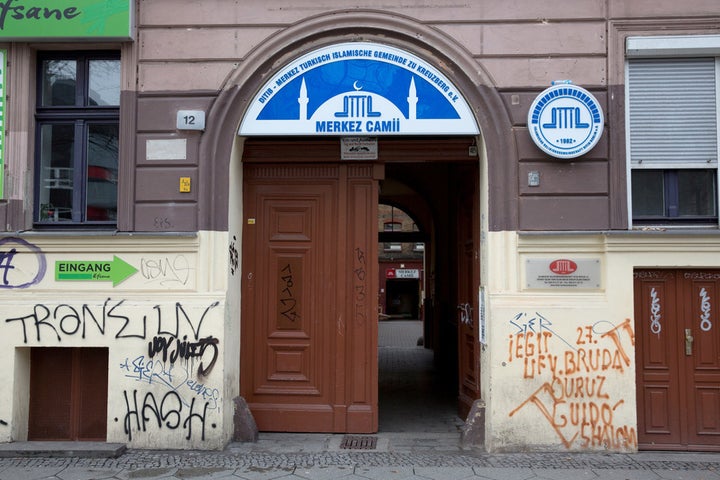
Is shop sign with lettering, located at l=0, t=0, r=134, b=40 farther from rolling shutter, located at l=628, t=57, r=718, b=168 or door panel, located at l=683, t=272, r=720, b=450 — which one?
door panel, located at l=683, t=272, r=720, b=450

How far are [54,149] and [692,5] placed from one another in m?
7.25

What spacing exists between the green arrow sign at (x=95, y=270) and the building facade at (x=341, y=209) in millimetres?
22

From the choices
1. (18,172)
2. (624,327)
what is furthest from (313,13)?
(624,327)

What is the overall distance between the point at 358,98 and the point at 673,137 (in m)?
3.46

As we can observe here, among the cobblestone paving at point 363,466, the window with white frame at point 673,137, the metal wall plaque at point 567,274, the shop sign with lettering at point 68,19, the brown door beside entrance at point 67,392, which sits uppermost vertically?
the shop sign with lettering at point 68,19

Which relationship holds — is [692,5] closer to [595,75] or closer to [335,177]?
[595,75]

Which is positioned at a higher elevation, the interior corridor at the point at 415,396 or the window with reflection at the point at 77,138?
the window with reflection at the point at 77,138

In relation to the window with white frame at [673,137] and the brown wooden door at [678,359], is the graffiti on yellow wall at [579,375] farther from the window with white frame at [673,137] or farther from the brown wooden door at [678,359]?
the window with white frame at [673,137]

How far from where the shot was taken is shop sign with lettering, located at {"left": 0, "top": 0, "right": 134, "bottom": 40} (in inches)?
260

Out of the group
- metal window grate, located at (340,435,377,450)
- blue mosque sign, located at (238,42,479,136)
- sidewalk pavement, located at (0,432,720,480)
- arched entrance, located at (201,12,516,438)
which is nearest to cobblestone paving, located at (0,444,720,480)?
sidewalk pavement, located at (0,432,720,480)

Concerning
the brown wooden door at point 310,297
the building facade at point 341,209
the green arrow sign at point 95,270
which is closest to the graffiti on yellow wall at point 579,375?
the building facade at point 341,209

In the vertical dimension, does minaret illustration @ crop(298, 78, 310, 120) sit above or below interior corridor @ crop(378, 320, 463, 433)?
above

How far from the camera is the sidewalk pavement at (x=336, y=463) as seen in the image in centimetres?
565

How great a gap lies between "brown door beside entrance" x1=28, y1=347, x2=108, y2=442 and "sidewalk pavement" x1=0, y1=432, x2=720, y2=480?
0.26 metres
